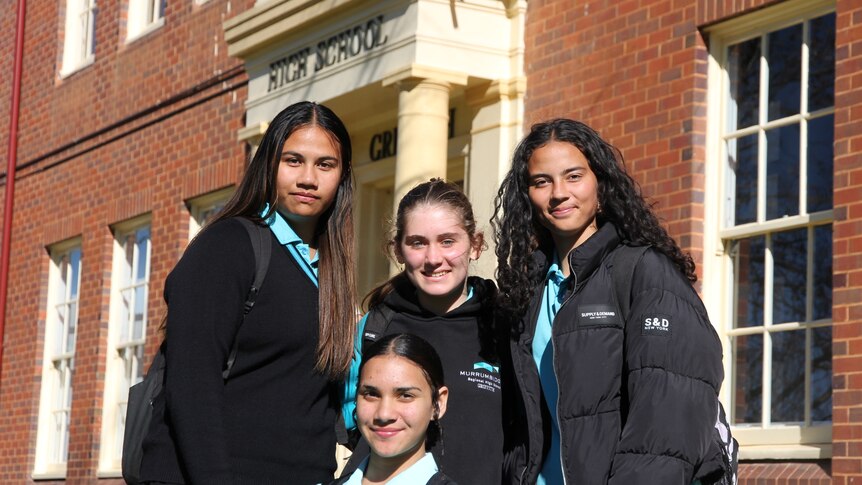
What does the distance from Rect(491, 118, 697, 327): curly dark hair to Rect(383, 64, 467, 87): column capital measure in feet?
16.2

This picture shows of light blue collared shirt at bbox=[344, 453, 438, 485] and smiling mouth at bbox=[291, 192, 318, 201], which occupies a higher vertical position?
smiling mouth at bbox=[291, 192, 318, 201]

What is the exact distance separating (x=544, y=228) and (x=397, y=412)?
66 cm

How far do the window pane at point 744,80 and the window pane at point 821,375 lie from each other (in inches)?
49.9

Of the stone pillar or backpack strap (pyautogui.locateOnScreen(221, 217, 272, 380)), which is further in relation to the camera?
the stone pillar

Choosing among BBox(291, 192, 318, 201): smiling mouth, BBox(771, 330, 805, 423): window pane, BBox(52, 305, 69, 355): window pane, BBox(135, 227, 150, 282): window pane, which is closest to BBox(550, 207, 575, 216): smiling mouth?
BBox(291, 192, 318, 201): smiling mouth

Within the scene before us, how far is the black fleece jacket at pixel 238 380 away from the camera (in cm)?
360

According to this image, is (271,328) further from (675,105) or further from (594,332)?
(675,105)

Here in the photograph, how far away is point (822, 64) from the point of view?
7.36m

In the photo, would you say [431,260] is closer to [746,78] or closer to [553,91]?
[746,78]

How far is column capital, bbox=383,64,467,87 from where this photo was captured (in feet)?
29.8

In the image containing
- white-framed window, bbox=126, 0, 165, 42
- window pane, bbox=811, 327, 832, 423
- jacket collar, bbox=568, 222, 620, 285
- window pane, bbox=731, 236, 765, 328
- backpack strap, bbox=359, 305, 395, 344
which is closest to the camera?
jacket collar, bbox=568, 222, 620, 285

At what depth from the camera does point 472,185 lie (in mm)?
9500

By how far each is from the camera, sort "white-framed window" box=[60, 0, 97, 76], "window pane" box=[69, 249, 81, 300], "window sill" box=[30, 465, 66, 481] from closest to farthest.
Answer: "window sill" box=[30, 465, 66, 481] → "window pane" box=[69, 249, 81, 300] → "white-framed window" box=[60, 0, 97, 76]

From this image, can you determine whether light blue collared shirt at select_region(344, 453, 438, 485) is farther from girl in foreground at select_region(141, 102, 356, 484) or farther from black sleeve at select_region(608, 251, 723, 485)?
black sleeve at select_region(608, 251, 723, 485)
